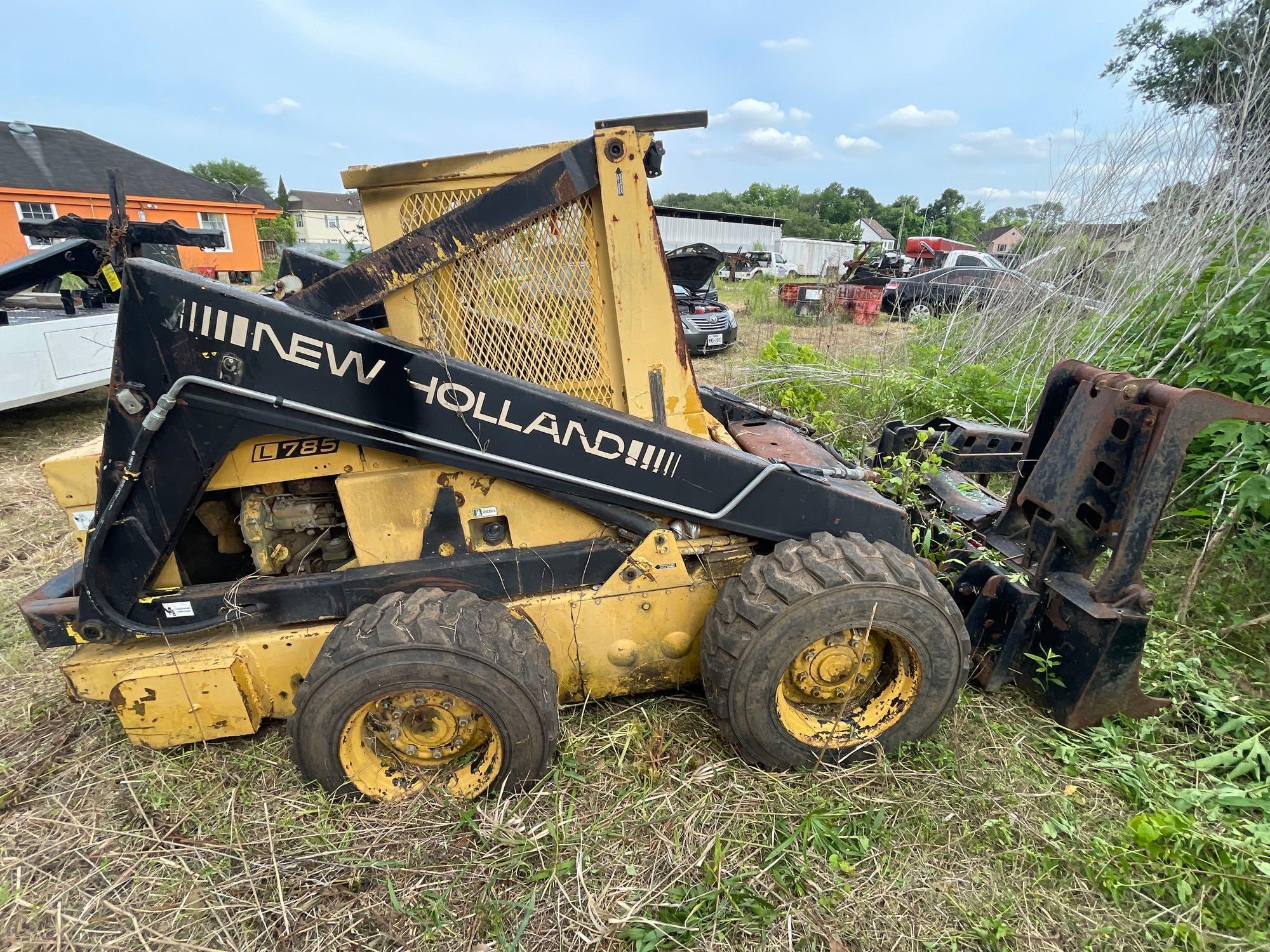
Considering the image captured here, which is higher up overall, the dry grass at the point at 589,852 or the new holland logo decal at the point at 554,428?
the new holland logo decal at the point at 554,428

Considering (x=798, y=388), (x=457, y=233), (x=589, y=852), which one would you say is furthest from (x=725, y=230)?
(x=589, y=852)

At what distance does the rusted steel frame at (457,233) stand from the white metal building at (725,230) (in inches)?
1303

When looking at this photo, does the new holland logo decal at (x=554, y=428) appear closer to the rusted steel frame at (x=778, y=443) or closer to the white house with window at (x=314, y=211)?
the rusted steel frame at (x=778, y=443)

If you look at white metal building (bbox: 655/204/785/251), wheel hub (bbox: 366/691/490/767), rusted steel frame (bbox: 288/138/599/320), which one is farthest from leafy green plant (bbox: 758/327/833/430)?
white metal building (bbox: 655/204/785/251)

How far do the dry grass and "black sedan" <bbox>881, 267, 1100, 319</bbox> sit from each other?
531 cm

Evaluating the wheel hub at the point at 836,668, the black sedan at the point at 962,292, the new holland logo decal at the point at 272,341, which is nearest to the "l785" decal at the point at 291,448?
the new holland logo decal at the point at 272,341

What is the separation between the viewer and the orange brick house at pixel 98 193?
72.5ft

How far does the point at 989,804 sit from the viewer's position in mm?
2340

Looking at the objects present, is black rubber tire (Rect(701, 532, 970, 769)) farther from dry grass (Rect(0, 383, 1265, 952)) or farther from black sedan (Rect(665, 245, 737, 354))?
black sedan (Rect(665, 245, 737, 354))

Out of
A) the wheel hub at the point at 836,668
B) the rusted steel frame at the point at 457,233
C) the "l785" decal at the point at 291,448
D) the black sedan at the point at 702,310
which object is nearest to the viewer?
the rusted steel frame at the point at 457,233

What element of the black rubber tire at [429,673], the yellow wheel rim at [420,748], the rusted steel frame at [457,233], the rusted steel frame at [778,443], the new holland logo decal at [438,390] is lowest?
the yellow wheel rim at [420,748]

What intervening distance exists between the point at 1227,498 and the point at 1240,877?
7.89 feet

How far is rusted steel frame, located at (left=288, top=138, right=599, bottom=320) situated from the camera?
2.06m

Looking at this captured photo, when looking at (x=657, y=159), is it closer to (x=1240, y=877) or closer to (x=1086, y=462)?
(x=1086, y=462)
